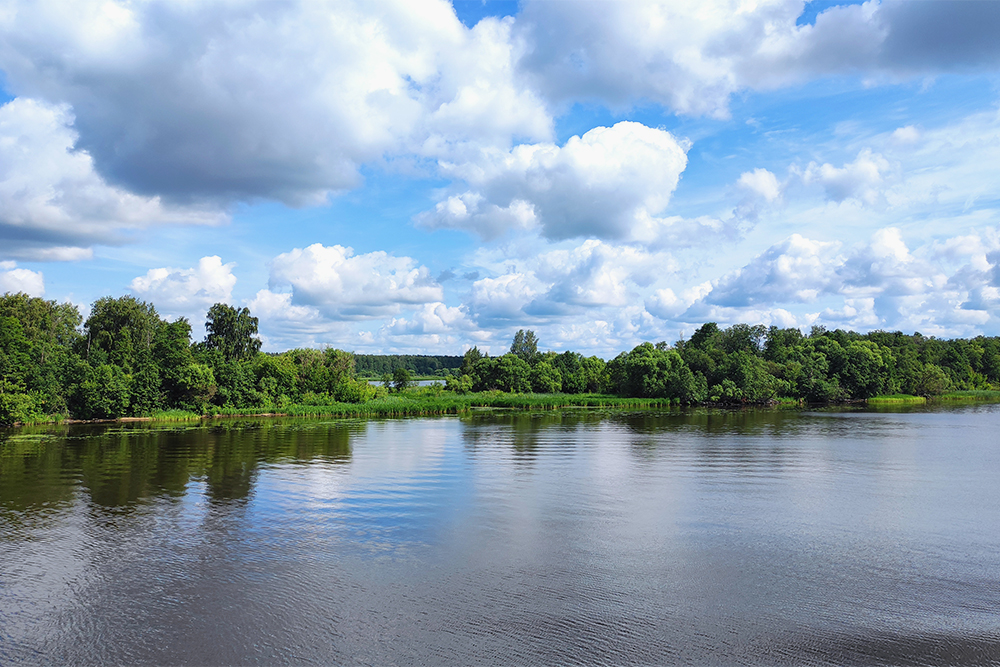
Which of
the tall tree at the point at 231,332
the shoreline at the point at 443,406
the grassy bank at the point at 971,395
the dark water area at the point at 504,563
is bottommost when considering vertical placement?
the dark water area at the point at 504,563

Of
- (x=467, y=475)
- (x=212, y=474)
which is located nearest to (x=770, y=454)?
(x=467, y=475)

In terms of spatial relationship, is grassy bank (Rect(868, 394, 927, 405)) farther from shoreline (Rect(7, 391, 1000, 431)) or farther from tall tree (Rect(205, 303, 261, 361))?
tall tree (Rect(205, 303, 261, 361))

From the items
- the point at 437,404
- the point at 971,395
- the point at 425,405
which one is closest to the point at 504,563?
the point at 425,405

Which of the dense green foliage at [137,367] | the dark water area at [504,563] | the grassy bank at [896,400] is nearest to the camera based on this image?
the dark water area at [504,563]

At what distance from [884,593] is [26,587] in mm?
16468

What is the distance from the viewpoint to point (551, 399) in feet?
274

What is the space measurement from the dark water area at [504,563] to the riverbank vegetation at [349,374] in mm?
33623

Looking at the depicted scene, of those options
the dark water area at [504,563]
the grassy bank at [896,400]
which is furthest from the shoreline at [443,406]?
the dark water area at [504,563]

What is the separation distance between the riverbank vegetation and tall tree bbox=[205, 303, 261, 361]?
0.14m

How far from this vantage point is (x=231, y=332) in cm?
8388

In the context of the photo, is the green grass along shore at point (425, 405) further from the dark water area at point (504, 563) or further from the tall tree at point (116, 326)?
the dark water area at point (504, 563)

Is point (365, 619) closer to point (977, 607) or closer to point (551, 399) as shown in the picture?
point (977, 607)

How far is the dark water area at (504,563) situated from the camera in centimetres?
957

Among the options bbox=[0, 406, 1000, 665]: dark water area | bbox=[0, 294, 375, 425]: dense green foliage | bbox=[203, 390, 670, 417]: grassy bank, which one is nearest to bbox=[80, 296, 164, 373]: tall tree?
bbox=[0, 294, 375, 425]: dense green foliage
